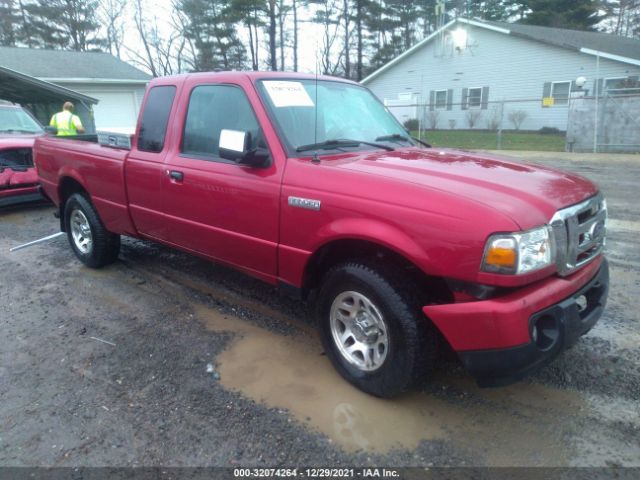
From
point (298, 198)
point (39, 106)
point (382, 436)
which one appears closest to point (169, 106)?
point (298, 198)

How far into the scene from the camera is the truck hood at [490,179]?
241 cm

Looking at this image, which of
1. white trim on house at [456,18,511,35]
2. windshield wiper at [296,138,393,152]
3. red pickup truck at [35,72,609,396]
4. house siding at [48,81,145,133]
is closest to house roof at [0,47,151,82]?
house siding at [48,81,145,133]

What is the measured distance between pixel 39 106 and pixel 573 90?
24.0 metres

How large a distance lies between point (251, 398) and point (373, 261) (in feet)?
3.74

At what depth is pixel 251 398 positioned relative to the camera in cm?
296

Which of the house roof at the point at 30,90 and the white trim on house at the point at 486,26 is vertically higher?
the white trim on house at the point at 486,26

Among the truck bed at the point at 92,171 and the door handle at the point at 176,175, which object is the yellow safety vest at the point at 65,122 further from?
the door handle at the point at 176,175

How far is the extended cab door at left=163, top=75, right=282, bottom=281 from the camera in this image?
326cm

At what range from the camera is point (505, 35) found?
24859mm

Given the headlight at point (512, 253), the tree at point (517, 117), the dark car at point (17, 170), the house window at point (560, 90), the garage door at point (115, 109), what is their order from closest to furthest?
the headlight at point (512, 253) → the dark car at point (17, 170) → the garage door at point (115, 109) → the house window at point (560, 90) → the tree at point (517, 117)

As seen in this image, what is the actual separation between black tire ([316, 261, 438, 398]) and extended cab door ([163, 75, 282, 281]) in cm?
70

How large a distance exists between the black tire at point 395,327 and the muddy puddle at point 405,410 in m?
0.17

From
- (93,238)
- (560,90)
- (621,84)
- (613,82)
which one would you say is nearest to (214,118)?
(93,238)

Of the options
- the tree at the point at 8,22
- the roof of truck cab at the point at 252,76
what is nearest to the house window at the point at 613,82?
the roof of truck cab at the point at 252,76
